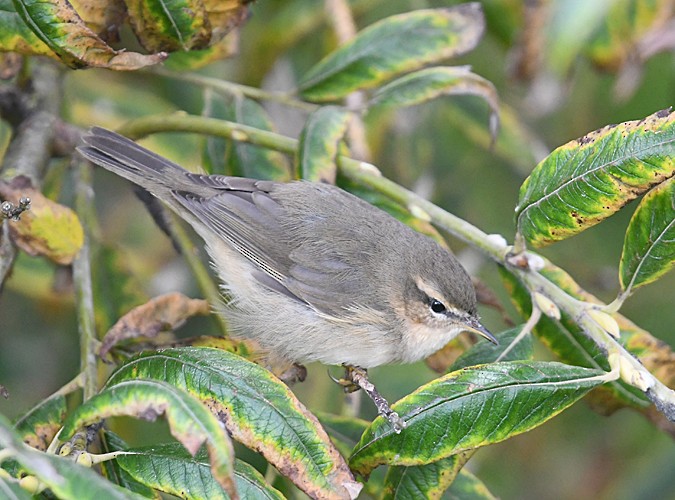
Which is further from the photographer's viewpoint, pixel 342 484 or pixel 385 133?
pixel 385 133

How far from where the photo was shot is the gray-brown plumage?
10.2 feet

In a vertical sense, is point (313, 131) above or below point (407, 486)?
above

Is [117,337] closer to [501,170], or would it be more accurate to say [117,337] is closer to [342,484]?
[342,484]

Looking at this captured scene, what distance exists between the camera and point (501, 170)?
4.53 m

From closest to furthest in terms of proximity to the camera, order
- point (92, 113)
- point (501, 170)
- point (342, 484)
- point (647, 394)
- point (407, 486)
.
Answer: point (342, 484) → point (647, 394) → point (407, 486) → point (92, 113) → point (501, 170)

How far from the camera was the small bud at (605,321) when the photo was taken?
2.30 m

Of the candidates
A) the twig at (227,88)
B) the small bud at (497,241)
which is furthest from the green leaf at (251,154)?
the small bud at (497,241)

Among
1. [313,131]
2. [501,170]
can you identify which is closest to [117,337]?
[313,131]

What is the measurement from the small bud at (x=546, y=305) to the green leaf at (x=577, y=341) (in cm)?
13

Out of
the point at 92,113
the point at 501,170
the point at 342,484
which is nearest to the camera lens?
the point at 342,484

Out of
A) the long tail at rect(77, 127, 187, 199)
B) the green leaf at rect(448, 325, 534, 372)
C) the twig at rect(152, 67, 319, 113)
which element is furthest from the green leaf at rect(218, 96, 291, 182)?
the green leaf at rect(448, 325, 534, 372)

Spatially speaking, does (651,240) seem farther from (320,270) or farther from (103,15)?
(103,15)

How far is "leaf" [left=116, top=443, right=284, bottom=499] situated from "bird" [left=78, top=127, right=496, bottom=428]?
41.5 inches

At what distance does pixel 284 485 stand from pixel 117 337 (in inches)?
29.1
